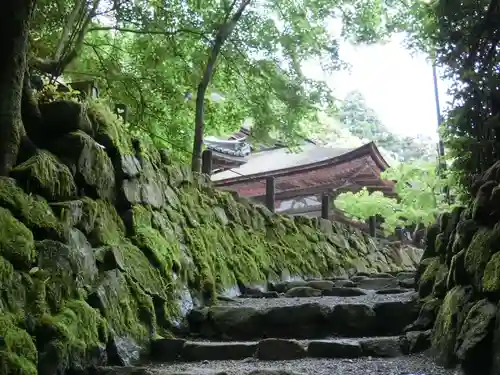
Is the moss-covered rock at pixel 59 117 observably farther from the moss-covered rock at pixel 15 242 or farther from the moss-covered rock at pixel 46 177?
the moss-covered rock at pixel 15 242

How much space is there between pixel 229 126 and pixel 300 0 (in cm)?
247

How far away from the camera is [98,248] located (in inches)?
139

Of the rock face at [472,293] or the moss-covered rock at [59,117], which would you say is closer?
the rock face at [472,293]

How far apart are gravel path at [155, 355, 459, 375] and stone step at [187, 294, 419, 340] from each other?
67cm

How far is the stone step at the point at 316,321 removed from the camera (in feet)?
12.9

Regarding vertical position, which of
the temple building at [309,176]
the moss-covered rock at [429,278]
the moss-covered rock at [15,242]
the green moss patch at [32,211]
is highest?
the temple building at [309,176]

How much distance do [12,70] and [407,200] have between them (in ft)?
30.4

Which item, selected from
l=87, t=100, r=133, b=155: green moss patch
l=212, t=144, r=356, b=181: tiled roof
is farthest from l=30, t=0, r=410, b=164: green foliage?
l=212, t=144, r=356, b=181: tiled roof

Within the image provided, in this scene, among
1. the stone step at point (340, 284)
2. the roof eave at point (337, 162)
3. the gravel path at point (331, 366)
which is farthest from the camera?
the roof eave at point (337, 162)

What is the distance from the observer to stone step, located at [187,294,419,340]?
12.9ft

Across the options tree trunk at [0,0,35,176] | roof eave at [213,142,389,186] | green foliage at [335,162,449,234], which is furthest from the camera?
roof eave at [213,142,389,186]

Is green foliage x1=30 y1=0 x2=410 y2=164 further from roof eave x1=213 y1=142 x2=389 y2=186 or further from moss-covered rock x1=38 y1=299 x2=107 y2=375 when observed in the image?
roof eave x1=213 y1=142 x2=389 y2=186

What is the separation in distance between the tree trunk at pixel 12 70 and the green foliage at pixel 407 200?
8.06 metres

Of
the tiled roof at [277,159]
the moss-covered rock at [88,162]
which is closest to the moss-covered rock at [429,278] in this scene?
the moss-covered rock at [88,162]
